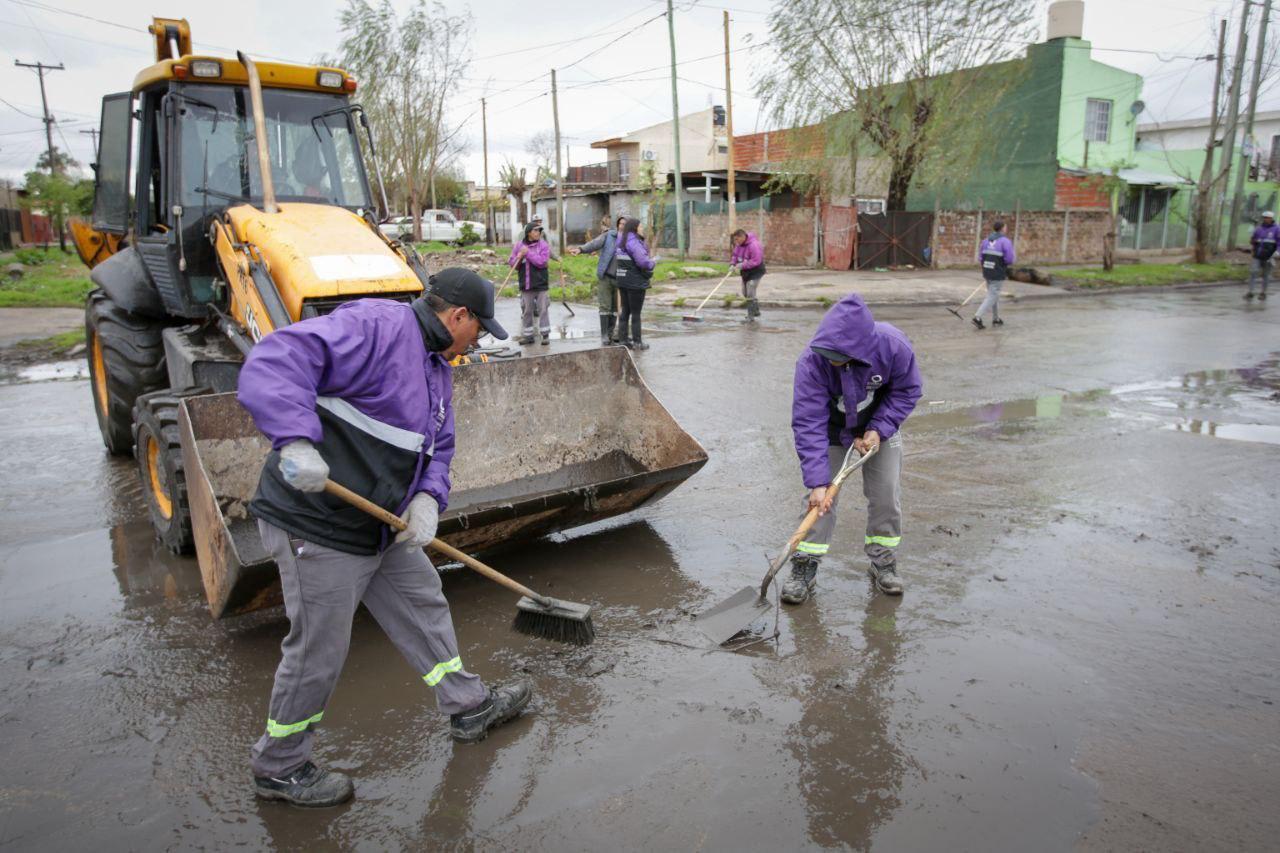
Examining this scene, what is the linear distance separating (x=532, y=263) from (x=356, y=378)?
9573 mm

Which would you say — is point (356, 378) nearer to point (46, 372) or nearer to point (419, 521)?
point (419, 521)

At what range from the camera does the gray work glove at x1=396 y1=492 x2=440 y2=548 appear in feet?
9.43

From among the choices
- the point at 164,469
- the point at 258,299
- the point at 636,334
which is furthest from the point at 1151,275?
the point at 164,469

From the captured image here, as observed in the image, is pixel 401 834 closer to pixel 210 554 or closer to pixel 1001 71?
pixel 210 554

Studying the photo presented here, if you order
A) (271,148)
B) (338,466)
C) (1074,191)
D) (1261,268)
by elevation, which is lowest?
(1261,268)

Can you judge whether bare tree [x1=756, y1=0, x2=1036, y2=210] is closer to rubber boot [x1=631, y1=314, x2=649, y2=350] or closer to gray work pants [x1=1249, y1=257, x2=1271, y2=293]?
gray work pants [x1=1249, y1=257, x2=1271, y2=293]

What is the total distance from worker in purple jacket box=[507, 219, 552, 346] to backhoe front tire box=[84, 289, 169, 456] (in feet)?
19.4

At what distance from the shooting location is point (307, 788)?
2.87 m

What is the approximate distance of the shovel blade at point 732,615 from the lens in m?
3.88

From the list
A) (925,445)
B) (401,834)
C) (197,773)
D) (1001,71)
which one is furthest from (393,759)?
(1001,71)

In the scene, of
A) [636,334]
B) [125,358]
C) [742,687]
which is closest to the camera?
[742,687]

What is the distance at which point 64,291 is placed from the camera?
727 inches

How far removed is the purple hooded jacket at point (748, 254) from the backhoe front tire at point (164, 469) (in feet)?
36.4

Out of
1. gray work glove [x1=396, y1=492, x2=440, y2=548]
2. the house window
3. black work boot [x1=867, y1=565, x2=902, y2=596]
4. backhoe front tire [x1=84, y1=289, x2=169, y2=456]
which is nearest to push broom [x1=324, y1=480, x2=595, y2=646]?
gray work glove [x1=396, y1=492, x2=440, y2=548]
